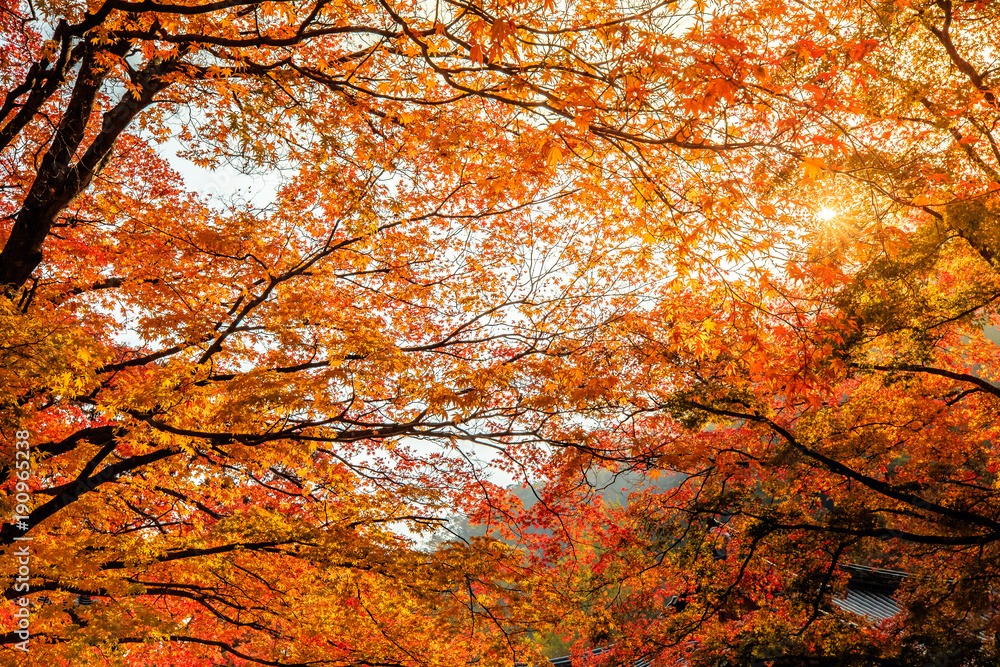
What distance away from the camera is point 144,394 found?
5.17 m

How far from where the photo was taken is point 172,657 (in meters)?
9.06

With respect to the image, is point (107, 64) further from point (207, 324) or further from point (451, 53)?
point (451, 53)

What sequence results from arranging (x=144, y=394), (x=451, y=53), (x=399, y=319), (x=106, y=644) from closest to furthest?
(x=451, y=53) < (x=144, y=394) < (x=106, y=644) < (x=399, y=319)

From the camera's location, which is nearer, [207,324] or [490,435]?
[490,435]

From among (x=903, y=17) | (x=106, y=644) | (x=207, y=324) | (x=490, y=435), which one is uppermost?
(x=903, y=17)

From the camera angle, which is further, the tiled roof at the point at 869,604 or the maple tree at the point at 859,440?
the tiled roof at the point at 869,604

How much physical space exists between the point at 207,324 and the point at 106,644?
3443 millimetres

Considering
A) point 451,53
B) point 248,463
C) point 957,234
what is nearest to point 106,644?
point 248,463

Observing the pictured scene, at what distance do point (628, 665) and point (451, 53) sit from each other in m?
9.77

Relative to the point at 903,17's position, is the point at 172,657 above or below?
Result: below

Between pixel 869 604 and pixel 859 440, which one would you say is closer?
pixel 859 440

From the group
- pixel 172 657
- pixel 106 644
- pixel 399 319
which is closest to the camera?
pixel 106 644

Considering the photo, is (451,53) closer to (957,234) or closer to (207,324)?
(207,324)

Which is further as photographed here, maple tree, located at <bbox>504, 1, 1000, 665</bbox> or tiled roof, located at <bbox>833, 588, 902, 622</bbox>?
tiled roof, located at <bbox>833, 588, 902, 622</bbox>
